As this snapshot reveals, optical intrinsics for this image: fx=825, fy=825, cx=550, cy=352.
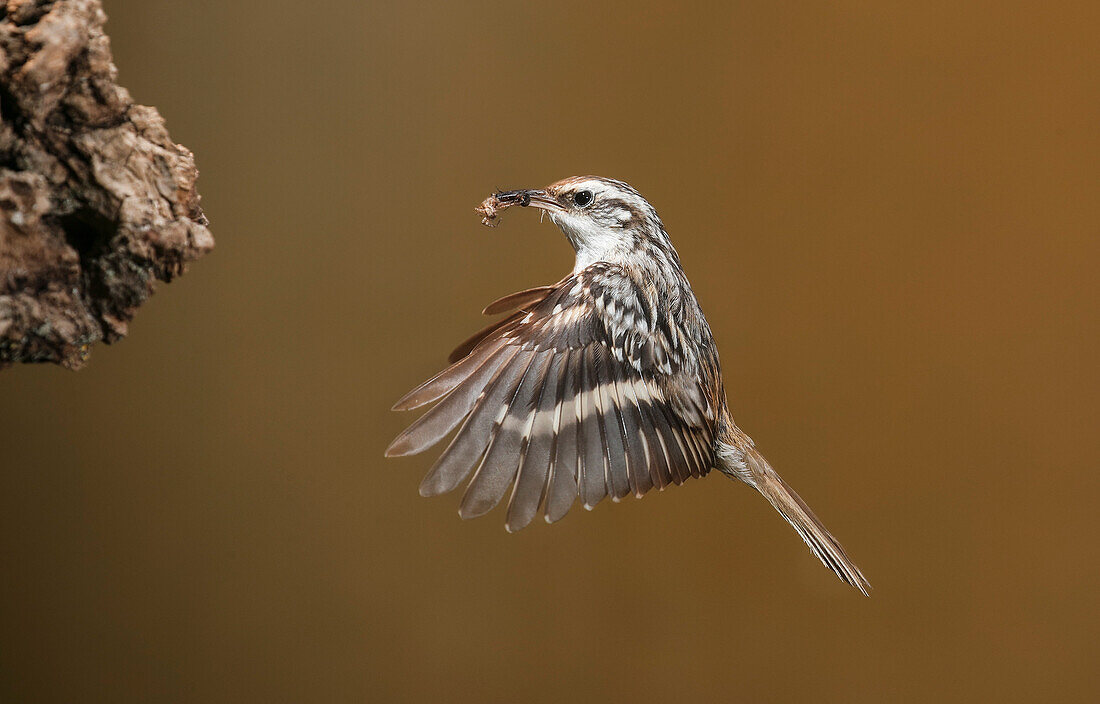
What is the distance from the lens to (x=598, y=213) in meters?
1.23

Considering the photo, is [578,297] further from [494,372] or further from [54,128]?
[54,128]

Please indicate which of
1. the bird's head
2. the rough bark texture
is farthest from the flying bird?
the rough bark texture

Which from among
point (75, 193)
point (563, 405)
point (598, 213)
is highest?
point (75, 193)

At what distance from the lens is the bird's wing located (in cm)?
110

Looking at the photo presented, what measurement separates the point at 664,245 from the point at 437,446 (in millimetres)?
455

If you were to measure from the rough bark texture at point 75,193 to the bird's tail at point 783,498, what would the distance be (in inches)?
32.5

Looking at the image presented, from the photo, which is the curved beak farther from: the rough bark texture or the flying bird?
the rough bark texture

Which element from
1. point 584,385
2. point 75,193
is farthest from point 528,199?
point 75,193

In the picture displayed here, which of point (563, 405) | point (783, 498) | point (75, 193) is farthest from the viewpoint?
point (783, 498)

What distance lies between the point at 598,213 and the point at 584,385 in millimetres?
265

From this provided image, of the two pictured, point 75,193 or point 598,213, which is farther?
point 598,213

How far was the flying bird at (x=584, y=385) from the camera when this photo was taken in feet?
3.64

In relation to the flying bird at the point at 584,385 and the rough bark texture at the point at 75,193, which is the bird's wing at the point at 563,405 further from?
the rough bark texture at the point at 75,193

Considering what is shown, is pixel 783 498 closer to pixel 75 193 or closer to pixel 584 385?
pixel 584 385
